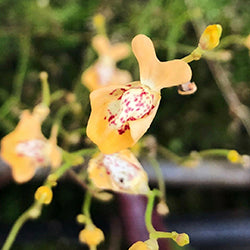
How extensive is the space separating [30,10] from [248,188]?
0.35m

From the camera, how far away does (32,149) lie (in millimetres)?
446

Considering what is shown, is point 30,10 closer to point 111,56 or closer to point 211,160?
point 111,56

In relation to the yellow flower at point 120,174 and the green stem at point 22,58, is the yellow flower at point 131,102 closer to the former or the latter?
the yellow flower at point 120,174

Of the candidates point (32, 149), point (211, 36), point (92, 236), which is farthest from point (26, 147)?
point (211, 36)

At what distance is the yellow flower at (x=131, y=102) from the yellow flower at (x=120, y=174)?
0.19 feet

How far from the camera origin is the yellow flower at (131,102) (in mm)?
284

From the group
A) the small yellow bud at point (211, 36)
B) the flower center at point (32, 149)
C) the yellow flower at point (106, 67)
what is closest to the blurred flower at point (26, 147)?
the flower center at point (32, 149)

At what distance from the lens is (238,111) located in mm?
549

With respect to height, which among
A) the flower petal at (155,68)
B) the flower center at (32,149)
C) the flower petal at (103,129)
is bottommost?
the flower center at (32,149)

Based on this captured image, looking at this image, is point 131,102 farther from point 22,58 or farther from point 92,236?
point 22,58

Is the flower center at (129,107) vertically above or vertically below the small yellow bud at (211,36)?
below

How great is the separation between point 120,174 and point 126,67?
0.90ft

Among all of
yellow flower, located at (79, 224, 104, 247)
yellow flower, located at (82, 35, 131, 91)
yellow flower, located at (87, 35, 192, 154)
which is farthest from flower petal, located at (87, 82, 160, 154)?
yellow flower, located at (82, 35, 131, 91)

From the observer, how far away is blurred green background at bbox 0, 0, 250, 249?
1.88 feet
